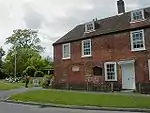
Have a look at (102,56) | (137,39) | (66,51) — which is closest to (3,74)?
(66,51)

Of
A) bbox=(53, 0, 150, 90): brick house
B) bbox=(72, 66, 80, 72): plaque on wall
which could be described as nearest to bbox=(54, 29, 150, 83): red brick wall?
bbox=(53, 0, 150, 90): brick house

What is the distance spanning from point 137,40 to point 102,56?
4130 mm

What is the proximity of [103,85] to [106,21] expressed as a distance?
27.5 ft

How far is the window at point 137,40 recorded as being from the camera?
85.1ft

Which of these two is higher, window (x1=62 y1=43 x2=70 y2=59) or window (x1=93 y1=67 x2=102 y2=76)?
window (x1=62 y1=43 x2=70 y2=59)

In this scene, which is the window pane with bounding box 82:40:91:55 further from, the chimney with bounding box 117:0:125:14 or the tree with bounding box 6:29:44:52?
the tree with bounding box 6:29:44:52

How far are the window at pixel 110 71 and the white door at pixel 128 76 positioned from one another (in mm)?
866

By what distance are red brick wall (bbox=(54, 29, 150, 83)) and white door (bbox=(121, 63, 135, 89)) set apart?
493 mm

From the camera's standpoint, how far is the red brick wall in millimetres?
25656

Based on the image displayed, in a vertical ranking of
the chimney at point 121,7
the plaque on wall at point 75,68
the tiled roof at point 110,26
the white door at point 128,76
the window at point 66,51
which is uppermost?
the chimney at point 121,7

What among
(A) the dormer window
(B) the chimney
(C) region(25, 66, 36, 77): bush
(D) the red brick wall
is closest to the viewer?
(D) the red brick wall

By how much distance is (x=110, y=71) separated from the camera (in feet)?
92.0

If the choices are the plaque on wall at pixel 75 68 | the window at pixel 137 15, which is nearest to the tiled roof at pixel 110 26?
the window at pixel 137 15

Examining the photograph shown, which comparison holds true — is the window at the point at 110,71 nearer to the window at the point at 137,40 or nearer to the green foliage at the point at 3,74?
the window at the point at 137,40
